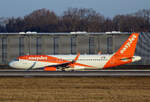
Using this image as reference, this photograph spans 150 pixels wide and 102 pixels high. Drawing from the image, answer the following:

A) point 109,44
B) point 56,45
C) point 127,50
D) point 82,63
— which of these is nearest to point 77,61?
point 82,63

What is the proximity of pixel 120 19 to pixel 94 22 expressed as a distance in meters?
11.2

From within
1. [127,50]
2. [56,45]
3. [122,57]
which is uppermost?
[56,45]

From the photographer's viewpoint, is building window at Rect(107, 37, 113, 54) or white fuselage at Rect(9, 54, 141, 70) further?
building window at Rect(107, 37, 113, 54)

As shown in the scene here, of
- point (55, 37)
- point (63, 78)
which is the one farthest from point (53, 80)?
point (55, 37)

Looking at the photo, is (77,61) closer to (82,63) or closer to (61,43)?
(82,63)

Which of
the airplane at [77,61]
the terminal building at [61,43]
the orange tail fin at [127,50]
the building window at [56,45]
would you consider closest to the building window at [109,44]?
the terminal building at [61,43]

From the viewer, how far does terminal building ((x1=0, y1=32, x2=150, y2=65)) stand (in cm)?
6588

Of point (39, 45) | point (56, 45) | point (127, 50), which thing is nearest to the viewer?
point (127, 50)

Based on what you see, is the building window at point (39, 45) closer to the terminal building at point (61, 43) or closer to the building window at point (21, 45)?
the terminal building at point (61, 43)

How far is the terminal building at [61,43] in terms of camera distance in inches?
2594

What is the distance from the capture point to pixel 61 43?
6594 centimetres

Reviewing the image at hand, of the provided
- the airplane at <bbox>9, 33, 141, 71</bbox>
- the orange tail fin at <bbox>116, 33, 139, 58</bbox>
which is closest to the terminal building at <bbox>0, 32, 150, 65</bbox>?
the orange tail fin at <bbox>116, 33, 139, 58</bbox>

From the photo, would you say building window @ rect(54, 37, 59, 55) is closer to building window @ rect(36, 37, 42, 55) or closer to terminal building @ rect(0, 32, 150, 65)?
terminal building @ rect(0, 32, 150, 65)

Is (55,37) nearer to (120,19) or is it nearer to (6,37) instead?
(6,37)
